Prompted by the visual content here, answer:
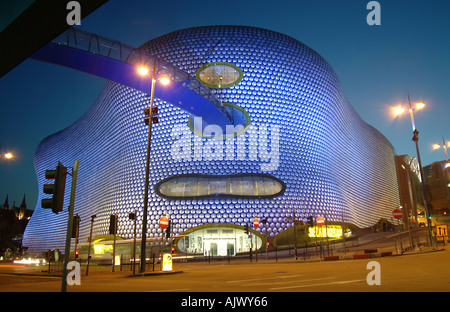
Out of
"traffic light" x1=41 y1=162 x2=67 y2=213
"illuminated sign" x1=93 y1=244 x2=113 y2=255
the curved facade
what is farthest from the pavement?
"illuminated sign" x1=93 y1=244 x2=113 y2=255

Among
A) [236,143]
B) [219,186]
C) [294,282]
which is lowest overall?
[294,282]

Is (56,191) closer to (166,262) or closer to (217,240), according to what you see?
(166,262)

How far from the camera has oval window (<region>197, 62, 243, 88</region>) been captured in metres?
36.4

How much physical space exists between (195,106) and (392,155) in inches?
2361

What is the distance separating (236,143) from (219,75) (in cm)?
764

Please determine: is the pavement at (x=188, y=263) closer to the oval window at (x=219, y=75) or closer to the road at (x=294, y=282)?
the road at (x=294, y=282)

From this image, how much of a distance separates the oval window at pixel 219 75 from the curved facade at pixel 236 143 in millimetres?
106

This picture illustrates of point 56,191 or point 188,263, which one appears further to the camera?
point 188,263

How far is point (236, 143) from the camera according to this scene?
35.5m

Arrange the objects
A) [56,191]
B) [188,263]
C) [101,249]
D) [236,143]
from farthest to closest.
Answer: [236,143] → [101,249] → [188,263] → [56,191]

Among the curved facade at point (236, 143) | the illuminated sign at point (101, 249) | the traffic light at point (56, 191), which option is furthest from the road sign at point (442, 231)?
the illuminated sign at point (101, 249)

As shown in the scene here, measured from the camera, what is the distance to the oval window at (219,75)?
1435 inches

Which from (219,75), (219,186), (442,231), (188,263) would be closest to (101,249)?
(219,186)
